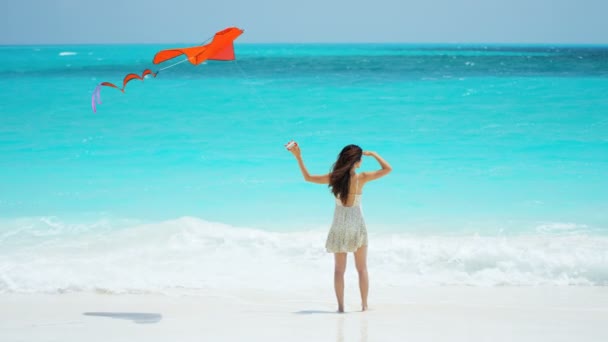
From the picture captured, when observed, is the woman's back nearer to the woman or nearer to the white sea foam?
the woman

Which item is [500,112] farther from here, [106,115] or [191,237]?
[191,237]

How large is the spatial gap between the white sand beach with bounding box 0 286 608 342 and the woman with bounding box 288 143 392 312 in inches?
19.0

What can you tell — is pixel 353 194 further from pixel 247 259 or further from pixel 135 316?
pixel 247 259

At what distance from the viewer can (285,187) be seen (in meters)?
9.78

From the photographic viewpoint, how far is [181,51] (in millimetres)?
5121

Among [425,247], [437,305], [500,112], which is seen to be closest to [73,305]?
[437,305]

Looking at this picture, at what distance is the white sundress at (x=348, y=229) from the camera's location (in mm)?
4660

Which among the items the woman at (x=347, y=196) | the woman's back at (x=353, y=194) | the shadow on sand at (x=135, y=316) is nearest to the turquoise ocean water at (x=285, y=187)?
the shadow on sand at (x=135, y=316)

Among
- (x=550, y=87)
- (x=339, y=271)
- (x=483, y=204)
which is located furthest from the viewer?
(x=550, y=87)

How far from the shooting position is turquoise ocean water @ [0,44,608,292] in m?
6.48

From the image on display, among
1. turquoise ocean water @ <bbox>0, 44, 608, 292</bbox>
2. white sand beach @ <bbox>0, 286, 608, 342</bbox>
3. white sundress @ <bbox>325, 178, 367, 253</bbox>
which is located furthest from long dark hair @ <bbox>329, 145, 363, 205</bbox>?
turquoise ocean water @ <bbox>0, 44, 608, 292</bbox>

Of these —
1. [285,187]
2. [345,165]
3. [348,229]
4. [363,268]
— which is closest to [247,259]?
[363,268]

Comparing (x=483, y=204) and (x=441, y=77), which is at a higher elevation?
(x=441, y=77)

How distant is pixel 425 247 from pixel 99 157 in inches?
280
